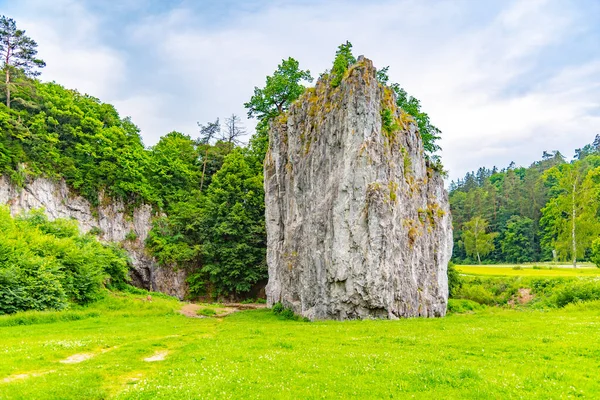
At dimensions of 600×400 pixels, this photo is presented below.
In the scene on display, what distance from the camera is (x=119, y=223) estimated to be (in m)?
47.4

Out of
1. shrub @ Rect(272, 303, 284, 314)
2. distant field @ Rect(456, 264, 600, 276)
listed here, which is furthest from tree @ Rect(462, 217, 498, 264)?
shrub @ Rect(272, 303, 284, 314)

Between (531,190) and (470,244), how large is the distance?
24493 millimetres

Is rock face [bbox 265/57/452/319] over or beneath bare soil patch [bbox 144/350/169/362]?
over

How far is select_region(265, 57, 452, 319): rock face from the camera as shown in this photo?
23.7 m

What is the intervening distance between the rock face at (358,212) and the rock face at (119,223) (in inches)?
801

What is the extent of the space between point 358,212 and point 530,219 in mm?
84380

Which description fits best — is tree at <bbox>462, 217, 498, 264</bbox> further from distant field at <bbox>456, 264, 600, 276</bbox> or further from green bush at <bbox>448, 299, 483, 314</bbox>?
green bush at <bbox>448, 299, 483, 314</bbox>

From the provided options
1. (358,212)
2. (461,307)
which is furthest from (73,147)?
(461,307)

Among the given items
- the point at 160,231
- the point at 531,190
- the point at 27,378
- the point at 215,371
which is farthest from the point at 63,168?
the point at 531,190

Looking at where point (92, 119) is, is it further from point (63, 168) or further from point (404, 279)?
point (404, 279)

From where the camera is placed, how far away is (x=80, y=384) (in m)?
10.0

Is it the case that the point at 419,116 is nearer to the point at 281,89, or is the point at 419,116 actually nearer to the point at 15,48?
the point at 281,89

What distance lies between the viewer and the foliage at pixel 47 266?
83.0 feet

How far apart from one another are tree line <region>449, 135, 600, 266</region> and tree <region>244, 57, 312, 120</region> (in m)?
43.5
